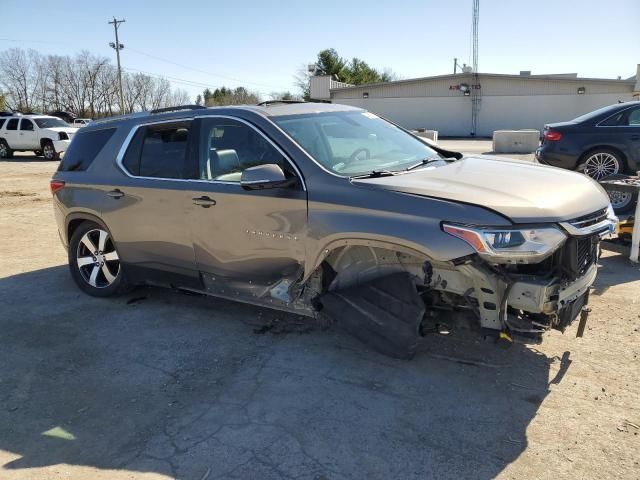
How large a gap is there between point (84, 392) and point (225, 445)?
4.21 feet

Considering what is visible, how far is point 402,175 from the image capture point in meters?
3.81

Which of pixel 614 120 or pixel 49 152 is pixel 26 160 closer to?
pixel 49 152

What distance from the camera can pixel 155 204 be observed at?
185 inches

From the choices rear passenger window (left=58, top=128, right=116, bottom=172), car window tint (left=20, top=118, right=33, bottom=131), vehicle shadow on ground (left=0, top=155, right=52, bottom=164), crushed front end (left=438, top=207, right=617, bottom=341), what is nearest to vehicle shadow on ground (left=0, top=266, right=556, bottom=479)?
crushed front end (left=438, top=207, right=617, bottom=341)

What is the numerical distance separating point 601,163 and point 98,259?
320 inches

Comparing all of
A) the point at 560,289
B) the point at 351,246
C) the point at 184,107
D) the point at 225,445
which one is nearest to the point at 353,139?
the point at 351,246

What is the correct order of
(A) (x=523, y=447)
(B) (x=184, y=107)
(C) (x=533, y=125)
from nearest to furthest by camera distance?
(A) (x=523, y=447)
(B) (x=184, y=107)
(C) (x=533, y=125)

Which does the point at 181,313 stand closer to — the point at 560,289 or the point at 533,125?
the point at 560,289

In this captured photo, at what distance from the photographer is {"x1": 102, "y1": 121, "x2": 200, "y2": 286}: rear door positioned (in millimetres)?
4574

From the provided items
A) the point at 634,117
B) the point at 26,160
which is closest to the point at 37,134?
the point at 26,160

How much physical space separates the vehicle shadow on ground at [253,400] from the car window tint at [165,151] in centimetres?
135

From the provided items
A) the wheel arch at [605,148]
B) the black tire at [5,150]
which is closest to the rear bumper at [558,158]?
the wheel arch at [605,148]

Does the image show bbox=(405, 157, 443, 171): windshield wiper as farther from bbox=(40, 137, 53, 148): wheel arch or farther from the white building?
the white building

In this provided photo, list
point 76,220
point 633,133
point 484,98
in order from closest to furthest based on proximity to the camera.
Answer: point 76,220 → point 633,133 → point 484,98
